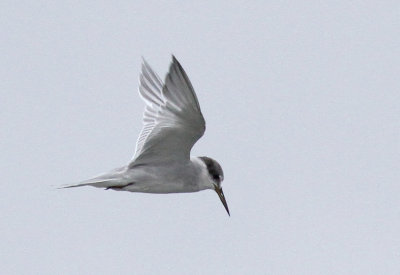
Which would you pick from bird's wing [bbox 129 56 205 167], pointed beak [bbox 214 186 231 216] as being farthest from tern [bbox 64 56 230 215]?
pointed beak [bbox 214 186 231 216]

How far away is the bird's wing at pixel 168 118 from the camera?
1063 cm

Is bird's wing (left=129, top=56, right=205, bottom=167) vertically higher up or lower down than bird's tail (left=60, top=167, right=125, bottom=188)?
higher up

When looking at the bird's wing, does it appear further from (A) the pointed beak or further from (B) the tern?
(A) the pointed beak

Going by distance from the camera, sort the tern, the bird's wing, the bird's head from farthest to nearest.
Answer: the bird's head < the tern < the bird's wing

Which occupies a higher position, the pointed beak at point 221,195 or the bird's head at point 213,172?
the bird's head at point 213,172

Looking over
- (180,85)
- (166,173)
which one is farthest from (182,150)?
(180,85)

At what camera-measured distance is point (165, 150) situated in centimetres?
1145

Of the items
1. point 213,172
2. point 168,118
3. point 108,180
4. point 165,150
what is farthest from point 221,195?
point 108,180

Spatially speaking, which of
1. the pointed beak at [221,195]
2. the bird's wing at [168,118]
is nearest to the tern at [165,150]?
the bird's wing at [168,118]

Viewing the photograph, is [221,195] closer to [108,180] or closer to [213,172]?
[213,172]

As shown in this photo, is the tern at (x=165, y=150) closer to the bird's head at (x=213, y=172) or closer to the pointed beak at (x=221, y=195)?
the bird's head at (x=213, y=172)

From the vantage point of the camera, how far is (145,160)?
11461 millimetres

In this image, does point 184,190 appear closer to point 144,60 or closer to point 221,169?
point 221,169

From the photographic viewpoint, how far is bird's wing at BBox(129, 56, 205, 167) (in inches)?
419
